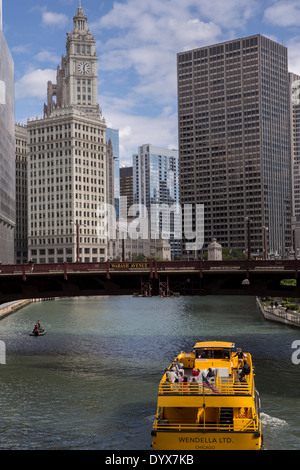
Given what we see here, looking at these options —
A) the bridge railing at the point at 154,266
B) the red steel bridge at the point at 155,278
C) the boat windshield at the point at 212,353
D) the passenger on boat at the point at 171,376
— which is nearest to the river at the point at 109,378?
the passenger on boat at the point at 171,376

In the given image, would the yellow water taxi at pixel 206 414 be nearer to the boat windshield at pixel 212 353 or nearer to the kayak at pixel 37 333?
the boat windshield at pixel 212 353

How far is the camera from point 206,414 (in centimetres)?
3028

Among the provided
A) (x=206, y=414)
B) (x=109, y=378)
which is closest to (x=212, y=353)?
(x=206, y=414)

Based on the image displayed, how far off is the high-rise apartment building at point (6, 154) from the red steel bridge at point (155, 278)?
74.5m

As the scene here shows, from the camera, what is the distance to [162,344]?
2704 inches

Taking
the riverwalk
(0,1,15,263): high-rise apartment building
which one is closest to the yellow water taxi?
the riverwalk

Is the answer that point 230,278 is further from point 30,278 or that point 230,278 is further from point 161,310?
point 161,310

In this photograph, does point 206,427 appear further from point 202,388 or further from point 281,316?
point 281,316

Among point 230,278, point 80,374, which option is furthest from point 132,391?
point 230,278

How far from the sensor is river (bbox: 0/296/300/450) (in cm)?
3478

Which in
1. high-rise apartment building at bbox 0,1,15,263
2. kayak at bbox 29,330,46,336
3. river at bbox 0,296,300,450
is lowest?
river at bbox 0,296,300,450

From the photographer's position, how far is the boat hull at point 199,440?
28.4 m

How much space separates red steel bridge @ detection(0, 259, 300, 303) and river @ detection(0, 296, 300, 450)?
6.73 meters

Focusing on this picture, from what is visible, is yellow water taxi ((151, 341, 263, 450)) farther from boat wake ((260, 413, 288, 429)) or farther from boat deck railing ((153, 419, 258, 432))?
boat wake ((260, 413, 288, 429))
